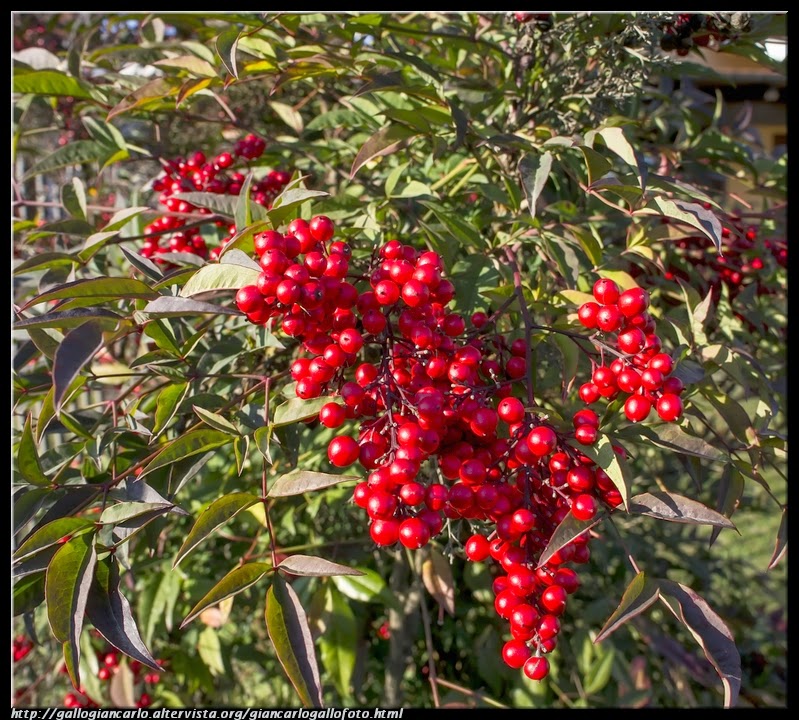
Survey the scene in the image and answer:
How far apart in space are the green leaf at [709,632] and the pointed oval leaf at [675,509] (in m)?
0.08

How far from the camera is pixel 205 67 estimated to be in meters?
1.09

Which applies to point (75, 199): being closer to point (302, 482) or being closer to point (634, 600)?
point (302, 482)

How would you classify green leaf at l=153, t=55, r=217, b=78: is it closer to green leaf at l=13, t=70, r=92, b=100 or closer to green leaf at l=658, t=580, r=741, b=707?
green leaf at l=13, t=70, r=92, b=100

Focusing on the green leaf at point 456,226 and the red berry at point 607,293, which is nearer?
the red berry at point 607,293

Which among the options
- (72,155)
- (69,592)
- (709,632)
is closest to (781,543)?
(709,632)

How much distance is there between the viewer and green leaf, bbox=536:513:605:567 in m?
0.67

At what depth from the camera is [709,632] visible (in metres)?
0.72

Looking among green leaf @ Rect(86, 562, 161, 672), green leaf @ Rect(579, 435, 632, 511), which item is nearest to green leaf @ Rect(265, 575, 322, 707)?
green leaf @ Rect(86, 562, 161, 672)

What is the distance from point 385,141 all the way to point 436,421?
1.40 feet

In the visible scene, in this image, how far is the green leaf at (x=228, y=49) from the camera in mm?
903

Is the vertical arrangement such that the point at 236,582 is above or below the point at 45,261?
below

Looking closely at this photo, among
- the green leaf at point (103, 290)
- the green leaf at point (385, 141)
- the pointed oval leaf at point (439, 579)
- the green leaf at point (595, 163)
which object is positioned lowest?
the pointed oval leaf at point (439, 579)

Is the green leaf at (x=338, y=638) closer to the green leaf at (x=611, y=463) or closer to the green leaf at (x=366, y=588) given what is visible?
the green leaf at (x=366, y=588)

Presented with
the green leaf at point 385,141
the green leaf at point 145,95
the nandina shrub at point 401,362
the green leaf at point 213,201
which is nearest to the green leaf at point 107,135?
the nandina shrub at point 401,362
